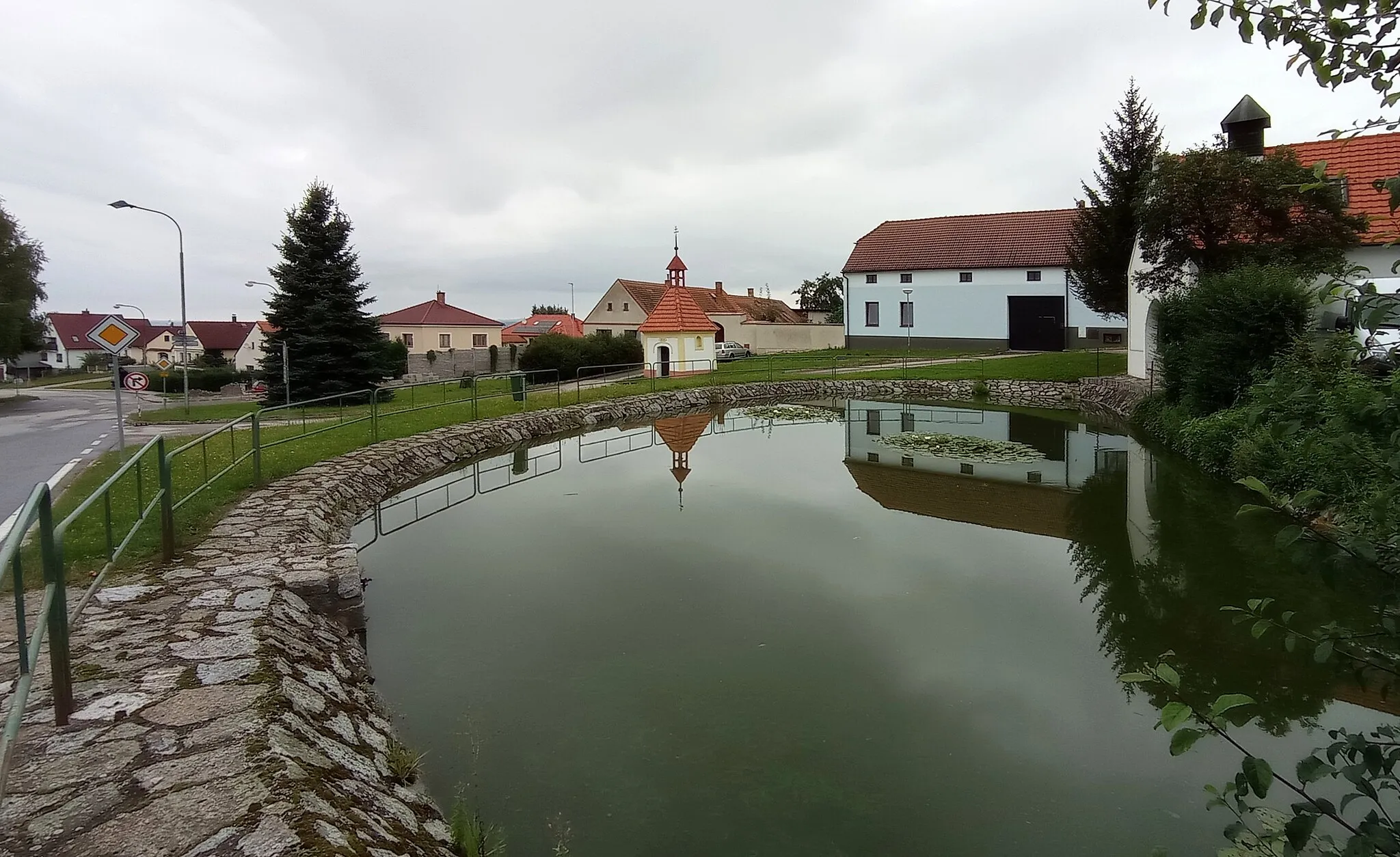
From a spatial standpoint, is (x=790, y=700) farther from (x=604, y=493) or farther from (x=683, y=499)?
(x=604, y=493)

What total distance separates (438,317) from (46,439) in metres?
37.0

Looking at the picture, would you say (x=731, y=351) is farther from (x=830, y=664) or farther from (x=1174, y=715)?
(x=1174, y=715)

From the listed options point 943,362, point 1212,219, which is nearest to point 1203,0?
point 1212,219

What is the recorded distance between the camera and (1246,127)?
76.0ft

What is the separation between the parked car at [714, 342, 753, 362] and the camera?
47.2 m

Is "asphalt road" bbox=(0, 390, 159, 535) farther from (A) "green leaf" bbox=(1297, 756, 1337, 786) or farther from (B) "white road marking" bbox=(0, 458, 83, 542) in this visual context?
(A) "green leaf" bbox=(1297, 756, 1337, 786)

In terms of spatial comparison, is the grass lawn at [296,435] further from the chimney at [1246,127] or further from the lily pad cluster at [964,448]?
the lily pad cluster at [964,448]

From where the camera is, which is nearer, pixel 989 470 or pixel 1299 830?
pixel 1299 830

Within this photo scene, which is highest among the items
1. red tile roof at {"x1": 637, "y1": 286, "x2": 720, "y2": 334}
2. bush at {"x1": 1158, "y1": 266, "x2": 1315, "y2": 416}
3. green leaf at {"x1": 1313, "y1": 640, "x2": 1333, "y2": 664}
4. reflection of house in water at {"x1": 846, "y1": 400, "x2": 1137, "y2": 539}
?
red tile roof at {"x1": 637, "y1": 286, "x2": 720, "y2": 334}

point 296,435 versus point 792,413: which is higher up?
point 296,435

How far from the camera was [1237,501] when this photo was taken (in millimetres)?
12297

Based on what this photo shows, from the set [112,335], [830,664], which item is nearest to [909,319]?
[112,335]

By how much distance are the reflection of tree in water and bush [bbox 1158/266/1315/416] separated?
3.39 m

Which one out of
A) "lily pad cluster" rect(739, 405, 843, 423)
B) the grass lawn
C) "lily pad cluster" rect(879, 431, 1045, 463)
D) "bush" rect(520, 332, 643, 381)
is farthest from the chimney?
"bush" rect(520, 332, 643, 381)
